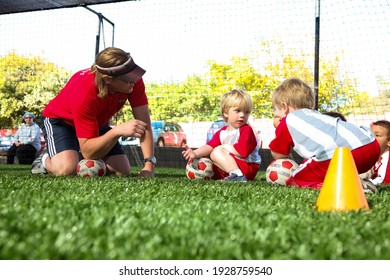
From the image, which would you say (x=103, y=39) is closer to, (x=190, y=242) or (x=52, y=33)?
(x=52, y=33)

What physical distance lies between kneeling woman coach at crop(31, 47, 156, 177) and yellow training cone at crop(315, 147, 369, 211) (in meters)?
2.14

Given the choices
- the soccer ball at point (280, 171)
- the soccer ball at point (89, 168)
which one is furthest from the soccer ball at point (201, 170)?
the soccer ball at point (89, 168)

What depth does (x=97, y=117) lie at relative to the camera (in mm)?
4801

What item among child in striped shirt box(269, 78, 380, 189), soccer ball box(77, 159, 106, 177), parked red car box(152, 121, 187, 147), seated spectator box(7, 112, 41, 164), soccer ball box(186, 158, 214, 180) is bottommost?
parked red car box(152, 121, 187, 147)

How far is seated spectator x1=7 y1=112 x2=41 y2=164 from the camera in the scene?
11.8 metres

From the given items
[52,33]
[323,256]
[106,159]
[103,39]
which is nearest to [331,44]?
[103,39]

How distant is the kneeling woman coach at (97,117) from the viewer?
430cm

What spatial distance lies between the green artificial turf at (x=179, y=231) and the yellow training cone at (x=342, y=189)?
9cm

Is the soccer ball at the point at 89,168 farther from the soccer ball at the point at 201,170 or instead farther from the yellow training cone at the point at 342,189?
the yellow training cone at the point at 342,189

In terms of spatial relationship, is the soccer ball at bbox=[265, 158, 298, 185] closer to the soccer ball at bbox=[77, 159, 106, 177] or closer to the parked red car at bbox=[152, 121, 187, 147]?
the soccer ball at bbox=[77, 159, 106, 177]

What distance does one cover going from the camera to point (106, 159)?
215 inches

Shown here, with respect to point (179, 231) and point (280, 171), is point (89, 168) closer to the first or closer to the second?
point (280, 171)

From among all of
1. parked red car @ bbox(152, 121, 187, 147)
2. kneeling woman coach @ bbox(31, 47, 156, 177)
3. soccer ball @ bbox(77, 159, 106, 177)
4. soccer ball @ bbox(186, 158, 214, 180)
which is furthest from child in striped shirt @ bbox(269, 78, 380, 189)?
parked red car @ bbox(152, 121, 187, 147)
